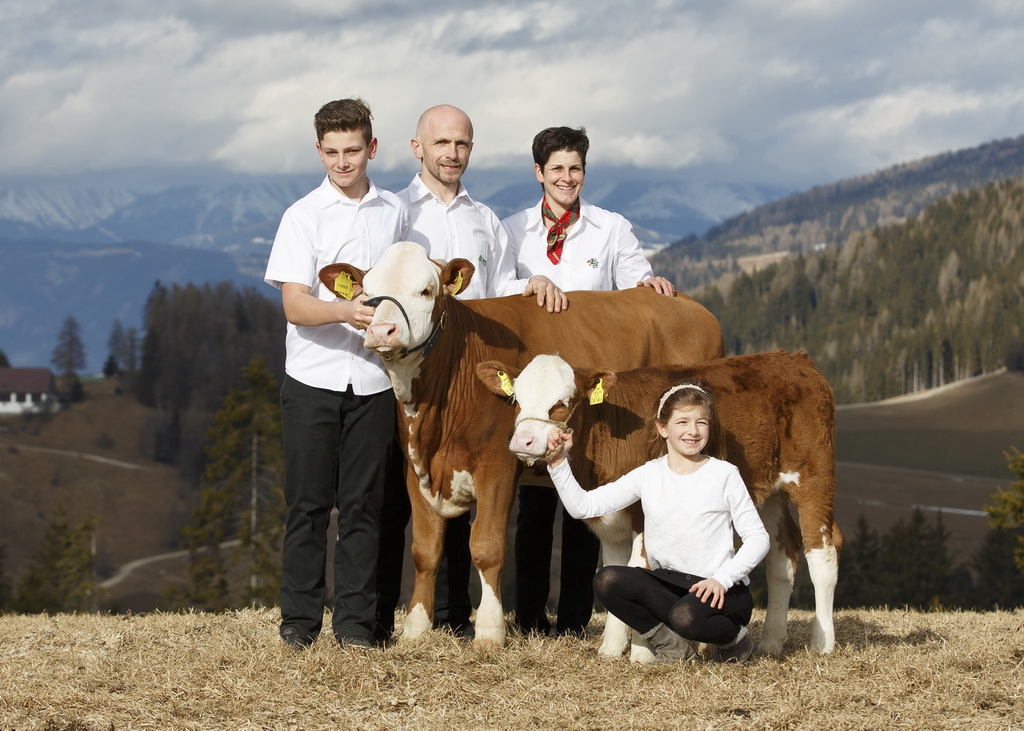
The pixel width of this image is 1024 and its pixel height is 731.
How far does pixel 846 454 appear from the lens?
140m

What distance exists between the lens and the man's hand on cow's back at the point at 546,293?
28.1 feet

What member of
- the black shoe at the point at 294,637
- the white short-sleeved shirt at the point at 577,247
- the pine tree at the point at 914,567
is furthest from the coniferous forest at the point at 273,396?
the black shoe at the point at 294,637

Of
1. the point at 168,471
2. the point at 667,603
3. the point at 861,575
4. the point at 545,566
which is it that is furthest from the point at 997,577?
the point at 168,471

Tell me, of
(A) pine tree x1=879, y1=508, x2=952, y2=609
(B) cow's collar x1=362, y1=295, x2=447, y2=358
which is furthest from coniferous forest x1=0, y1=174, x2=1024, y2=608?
(B) cow's collar x1=362, y1=295, x2=447, y2=358

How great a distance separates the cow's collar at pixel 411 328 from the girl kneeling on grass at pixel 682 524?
1.09m

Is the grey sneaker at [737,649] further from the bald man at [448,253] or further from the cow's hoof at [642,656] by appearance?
the bald man at [448,253]

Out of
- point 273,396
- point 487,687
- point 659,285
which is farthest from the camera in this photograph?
point 273,396

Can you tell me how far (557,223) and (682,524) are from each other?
3027 millimetres

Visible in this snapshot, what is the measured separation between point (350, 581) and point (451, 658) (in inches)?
39.7

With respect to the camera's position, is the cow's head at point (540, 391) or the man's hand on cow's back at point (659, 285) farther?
the man's hand on cow's back at point (659, 285)

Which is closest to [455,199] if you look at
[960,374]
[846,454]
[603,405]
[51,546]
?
[603,405]

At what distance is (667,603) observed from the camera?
7152mm

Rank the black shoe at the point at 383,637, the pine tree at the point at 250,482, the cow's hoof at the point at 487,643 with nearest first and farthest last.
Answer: the cow's hoof at the point at 487,643 < the black shoe at the point at 383,637 < the pine tree at the point at 250,482

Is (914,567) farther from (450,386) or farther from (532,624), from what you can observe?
(450,386)
